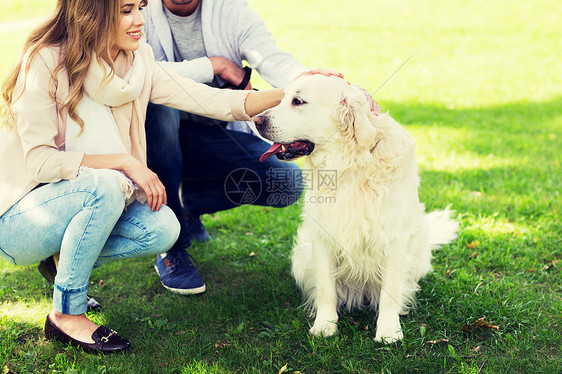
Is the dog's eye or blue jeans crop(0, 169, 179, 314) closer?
blue jeans crop(0, 169, 179, 314)

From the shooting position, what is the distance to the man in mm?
3096

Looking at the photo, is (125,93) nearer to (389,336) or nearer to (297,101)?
(297,101)

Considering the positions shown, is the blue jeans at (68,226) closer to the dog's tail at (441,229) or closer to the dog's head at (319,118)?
the dog's head at (319,118)

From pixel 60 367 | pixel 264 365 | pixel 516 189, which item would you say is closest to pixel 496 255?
pixel 516 189

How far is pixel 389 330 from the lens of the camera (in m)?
2.61

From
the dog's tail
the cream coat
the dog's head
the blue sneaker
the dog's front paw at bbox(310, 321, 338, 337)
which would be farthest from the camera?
the dog's tail

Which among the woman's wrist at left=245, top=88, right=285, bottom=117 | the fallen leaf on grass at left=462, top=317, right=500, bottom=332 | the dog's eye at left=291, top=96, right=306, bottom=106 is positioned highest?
the dog's eye at left=291, top=96, right=306, bottom=106

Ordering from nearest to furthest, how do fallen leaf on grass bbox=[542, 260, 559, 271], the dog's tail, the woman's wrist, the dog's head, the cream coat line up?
the cream coat → the dog's head → the woman's wrist → fallen leaf on grass bbox=[542, 260, 559, 271] → the dog's tail

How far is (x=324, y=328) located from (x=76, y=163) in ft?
4.90

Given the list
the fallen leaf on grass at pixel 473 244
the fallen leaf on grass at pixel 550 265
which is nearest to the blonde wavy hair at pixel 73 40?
the fallen leaf on grass at pixel 473 244

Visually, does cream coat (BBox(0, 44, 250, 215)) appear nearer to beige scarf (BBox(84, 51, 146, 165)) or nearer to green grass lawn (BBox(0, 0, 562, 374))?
beige scarf (BBox(84, 51, 146, 165))

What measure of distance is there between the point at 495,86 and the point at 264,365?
7102 millimetres

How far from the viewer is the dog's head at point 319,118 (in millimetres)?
2547

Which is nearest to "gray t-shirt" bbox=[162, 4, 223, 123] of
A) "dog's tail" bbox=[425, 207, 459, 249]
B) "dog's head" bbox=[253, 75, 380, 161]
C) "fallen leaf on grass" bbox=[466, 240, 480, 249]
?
"dog's head" bbox=[253, 75, 380, 161]
